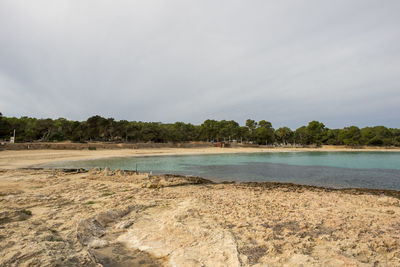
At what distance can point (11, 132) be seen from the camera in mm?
45875

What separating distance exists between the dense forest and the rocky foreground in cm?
5362

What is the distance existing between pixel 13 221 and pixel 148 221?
3029mm

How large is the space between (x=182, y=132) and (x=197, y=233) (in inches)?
2801

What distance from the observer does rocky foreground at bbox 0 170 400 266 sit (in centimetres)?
323

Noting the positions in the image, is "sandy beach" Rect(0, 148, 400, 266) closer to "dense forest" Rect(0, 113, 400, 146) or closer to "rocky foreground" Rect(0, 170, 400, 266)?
"rocky foreground" Rect(0, 170, 400, 266)

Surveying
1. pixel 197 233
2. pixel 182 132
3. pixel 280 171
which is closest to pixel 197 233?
pixel 197 233

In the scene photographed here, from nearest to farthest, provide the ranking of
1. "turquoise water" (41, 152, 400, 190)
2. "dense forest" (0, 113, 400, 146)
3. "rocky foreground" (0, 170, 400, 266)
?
"rocky foreground" (0, 170, 400, 266) < "turquoise water" (41, 152, 400, 190) < "dense forest" (0, 113, 400, 146)

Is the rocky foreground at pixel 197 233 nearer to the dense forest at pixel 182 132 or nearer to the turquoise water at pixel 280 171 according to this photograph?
the turquoise water at pixel 280 171

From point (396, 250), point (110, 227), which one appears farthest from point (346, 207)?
point (110, 227)

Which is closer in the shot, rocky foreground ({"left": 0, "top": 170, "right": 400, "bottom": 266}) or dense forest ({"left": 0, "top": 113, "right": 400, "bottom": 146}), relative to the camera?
rocky foreground ({"left": 0, "top": 170, "right": 400, "bottom": 266})

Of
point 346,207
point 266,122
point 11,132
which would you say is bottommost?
point 346,207

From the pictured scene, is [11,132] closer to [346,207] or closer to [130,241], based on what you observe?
[130,241]

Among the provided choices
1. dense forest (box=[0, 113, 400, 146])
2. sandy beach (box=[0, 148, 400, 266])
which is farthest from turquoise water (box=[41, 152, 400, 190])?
dense forest (box=[0, 113, 400, 146])

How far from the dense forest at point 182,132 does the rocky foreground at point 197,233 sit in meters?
53.6
